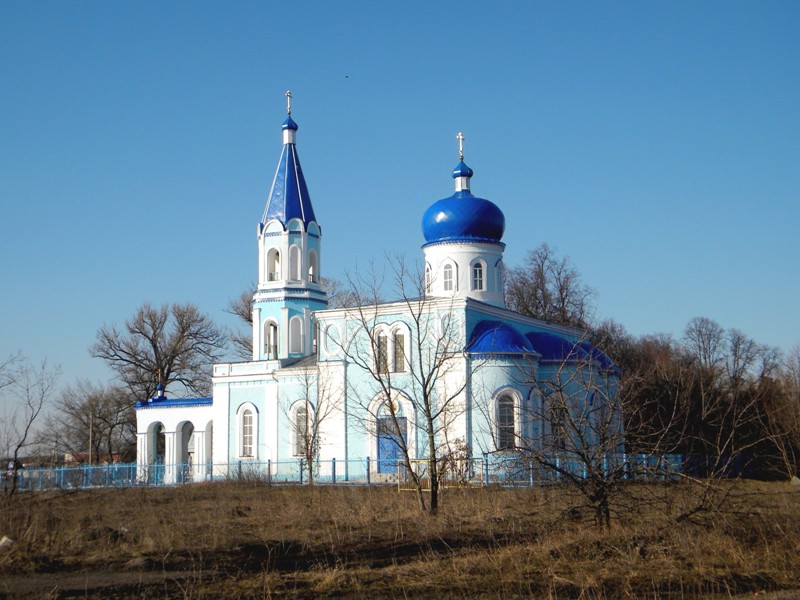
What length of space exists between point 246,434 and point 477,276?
29.3 feet

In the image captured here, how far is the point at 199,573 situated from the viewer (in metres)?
9.52

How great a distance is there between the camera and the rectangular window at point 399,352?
27062 millimetres

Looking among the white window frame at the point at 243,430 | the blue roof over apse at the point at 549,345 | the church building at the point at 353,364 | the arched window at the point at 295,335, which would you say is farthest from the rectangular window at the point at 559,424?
the arched window at the point at 295,335

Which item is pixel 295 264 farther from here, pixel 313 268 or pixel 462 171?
pixel 462 171

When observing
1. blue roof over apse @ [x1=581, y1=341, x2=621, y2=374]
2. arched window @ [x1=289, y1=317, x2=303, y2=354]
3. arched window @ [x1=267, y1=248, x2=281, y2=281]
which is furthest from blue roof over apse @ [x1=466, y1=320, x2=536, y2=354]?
arched window @ [x1=267, y1=248, x2=281, y2=281]

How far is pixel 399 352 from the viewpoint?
1069 inches

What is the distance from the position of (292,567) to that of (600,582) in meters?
3.30

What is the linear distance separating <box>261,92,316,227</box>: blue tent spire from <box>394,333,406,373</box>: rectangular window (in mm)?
5670

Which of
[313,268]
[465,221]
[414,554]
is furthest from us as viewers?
[313,268]

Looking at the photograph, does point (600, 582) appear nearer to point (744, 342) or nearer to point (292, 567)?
point (292, 567)

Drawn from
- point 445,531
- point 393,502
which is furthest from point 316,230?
point 445,531

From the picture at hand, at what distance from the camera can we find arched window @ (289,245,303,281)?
3041 cm

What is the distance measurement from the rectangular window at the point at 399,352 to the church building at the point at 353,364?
0.04 metres

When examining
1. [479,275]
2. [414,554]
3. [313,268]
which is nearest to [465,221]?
[479,275]
